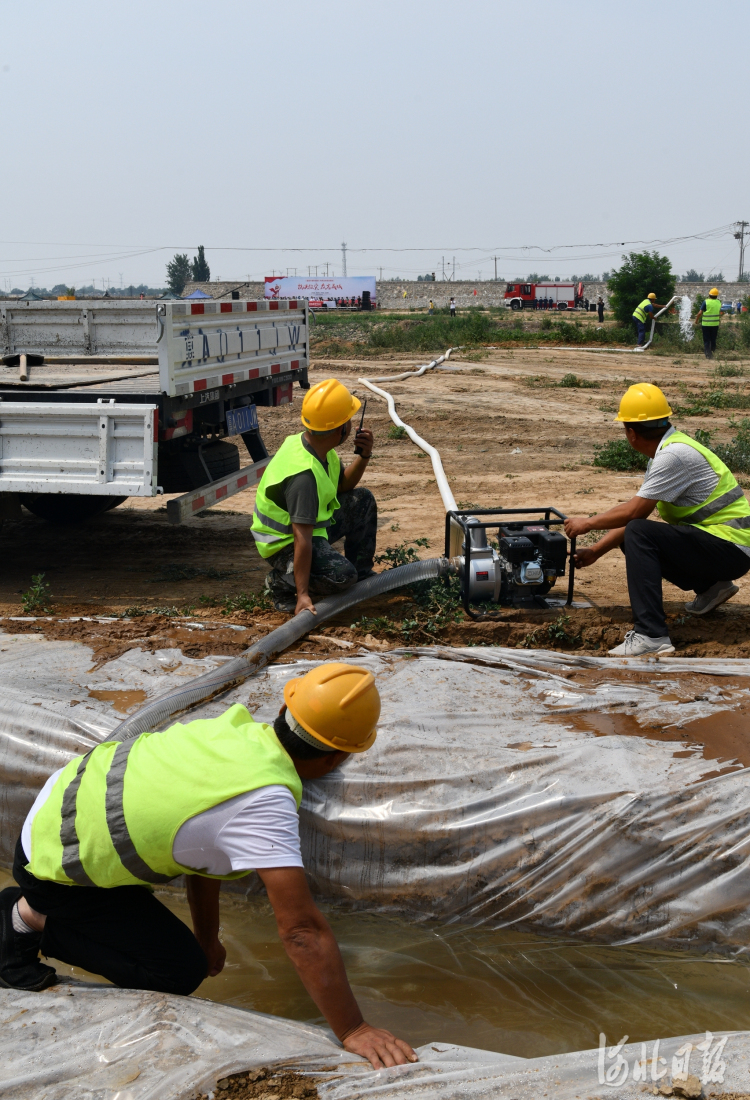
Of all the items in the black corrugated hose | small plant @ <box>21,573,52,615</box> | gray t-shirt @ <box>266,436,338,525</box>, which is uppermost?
gray t-shirt @ <box>266,436,338,525</box>

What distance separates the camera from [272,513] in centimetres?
443

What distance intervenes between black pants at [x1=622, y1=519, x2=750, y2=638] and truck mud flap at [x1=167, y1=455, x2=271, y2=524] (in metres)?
2.58

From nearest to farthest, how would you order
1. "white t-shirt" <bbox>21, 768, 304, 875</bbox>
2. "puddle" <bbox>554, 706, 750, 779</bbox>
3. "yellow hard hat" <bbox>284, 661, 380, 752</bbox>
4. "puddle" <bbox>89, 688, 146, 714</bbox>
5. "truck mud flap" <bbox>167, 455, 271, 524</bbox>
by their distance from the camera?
1. "white t-shirt" <bbox>21, 768, 304, 875</bbox>
2. "yellow hard hat" <bbox>284, 661, 380, 752</bbox>
3. "puddle" <bbox>554, 706, 750, 779</bbox>
4. "puddle" <bbox>89, 688, 146, 714</bbox>
5. "truck mud flap" <bbox>167, 455, 271, 524</bbox>

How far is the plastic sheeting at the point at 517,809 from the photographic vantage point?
2.62 meters

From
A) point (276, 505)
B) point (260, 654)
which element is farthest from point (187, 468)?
point (260, 654)

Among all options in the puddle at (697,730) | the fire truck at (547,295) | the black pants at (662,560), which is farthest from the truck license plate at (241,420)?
the fire truck at (547,295)

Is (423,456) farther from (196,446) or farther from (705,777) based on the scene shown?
(705,777)

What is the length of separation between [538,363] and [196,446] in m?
14.0

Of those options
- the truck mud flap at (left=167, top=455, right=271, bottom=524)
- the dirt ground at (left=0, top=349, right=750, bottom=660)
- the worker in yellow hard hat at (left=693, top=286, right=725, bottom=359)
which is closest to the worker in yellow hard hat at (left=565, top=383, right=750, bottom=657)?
the dirt ground at (left=0, top=349, right=750, bottom=660)

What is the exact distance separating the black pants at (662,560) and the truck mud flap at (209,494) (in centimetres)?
258

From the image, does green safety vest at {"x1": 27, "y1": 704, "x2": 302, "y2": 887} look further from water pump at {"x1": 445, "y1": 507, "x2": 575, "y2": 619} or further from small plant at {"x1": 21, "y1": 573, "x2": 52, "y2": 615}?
small plant at {"x1": 21, "y1": 573, "x2": 52, "y2": 615}

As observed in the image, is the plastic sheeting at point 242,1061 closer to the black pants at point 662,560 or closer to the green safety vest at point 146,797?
the green safety vest at point 146,797

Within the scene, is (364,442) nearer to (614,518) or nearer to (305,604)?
(305,604)

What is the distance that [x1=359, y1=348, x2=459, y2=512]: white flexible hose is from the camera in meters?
7.03
